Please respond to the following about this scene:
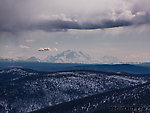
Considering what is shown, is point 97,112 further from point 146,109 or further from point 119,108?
point 146,109

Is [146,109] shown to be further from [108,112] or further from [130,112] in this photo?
[108,112]

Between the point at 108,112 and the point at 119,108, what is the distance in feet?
46.0

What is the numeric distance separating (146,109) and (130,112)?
48.4ft

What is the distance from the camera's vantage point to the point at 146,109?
184625 millimetres

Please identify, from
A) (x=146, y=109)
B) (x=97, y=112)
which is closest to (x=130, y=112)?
(x=146, y=109)

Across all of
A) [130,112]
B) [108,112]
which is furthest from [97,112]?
[130,112]

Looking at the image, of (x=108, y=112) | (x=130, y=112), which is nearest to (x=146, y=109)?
(x=130, y=112)

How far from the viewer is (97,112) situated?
198500 millimetres

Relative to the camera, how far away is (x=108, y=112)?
191625 mm

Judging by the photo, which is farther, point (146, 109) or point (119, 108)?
point (119, 108)

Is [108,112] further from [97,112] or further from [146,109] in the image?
[146,109]

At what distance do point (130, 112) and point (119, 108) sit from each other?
16.6 metres

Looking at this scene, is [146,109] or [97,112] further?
[97,112]
